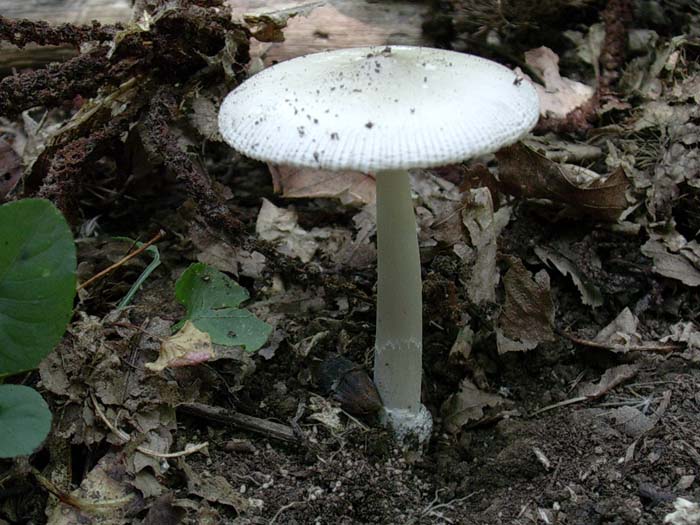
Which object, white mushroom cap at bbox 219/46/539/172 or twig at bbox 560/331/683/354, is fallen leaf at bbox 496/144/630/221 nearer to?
twig at bbox 560/331/683/354

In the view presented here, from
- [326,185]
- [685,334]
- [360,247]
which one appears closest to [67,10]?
[326,185]

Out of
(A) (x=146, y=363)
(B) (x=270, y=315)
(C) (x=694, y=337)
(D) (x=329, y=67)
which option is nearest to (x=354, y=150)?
(D) (x=329, y=67)

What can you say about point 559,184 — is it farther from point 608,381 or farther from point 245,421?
point 245,421

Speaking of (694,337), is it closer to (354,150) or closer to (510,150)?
(510,150)

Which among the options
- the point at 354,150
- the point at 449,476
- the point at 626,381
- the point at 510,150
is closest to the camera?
the point at 354,150

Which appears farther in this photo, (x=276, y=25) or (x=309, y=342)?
(x=276, y=25)

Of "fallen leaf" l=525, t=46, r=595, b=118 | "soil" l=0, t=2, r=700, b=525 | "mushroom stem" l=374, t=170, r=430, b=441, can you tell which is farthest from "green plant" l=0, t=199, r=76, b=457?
"fallen leaf" l=525, t=46, r=595, b=118

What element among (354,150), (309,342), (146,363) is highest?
(354,150)
